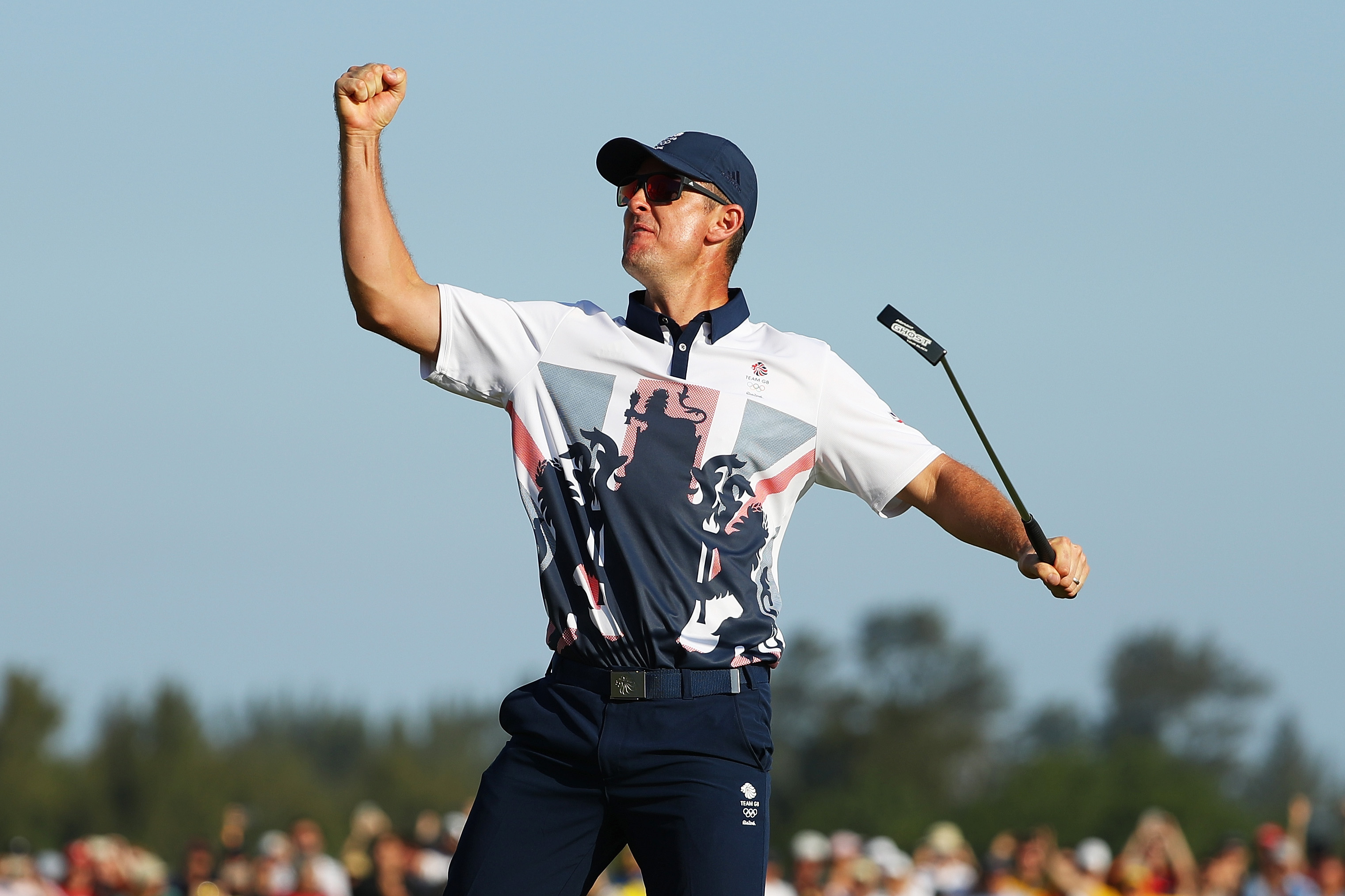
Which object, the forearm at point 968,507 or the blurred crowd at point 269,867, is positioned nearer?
the forearm at point 968,507

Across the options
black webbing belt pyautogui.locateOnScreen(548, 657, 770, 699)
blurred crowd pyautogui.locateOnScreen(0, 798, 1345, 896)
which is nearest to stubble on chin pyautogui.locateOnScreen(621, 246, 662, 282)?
black webbing belt pyautogui.locateOnScreen(548, 657, 770, 699)

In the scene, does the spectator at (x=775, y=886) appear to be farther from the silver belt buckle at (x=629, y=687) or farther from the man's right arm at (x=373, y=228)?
the man's right arm at (x=373, y=228)

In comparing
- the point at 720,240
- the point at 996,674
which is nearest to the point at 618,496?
the point at 720,240

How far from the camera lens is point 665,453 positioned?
5004 millimetres

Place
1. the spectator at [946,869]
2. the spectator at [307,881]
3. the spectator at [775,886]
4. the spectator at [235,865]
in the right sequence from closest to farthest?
the spectator at [775,886]
the spectator at [307,881]
the spectator at [946,869]
the spectator at [235,865]

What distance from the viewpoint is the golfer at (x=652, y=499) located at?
4.84m

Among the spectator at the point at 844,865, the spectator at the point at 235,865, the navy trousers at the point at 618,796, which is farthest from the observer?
the spectator at the point at 235,865

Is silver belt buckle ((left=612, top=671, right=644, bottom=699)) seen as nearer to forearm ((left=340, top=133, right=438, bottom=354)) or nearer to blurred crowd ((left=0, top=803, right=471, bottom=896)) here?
forearm ((left=340, top=133, right=438, bottom=354))

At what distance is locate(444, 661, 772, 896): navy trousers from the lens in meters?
4.79

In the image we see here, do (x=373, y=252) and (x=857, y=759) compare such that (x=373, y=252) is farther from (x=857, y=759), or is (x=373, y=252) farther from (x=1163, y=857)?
(x=857, y=759)

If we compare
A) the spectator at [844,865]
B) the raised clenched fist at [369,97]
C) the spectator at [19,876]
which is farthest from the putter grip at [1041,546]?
the spectator at [19,876]

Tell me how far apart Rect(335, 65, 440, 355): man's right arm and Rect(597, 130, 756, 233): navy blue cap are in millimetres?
718

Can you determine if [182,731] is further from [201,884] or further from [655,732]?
[655,732]

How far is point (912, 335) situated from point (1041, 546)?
2.91 feet
